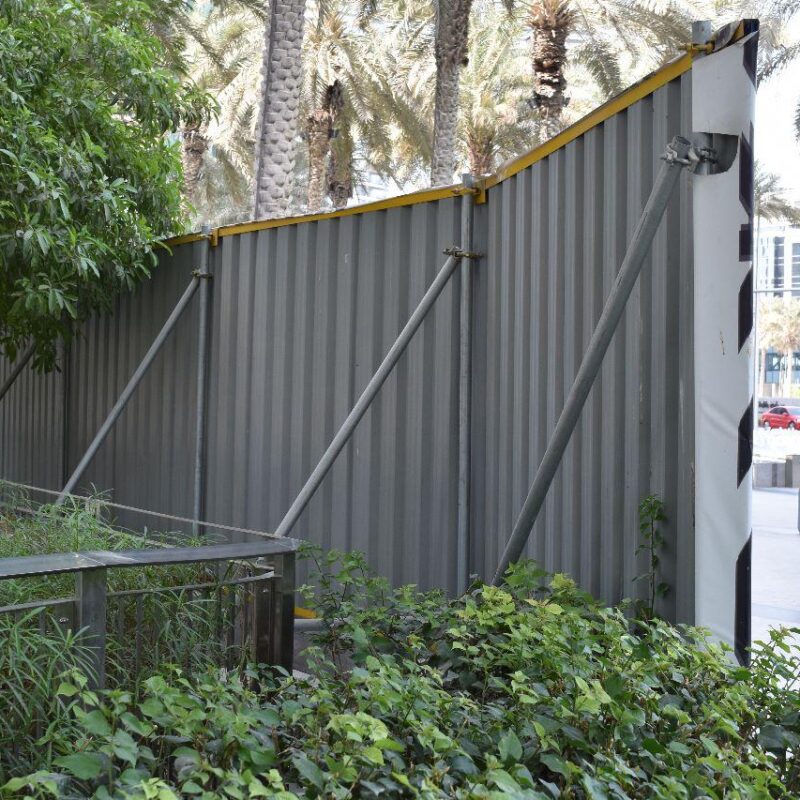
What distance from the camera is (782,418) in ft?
169

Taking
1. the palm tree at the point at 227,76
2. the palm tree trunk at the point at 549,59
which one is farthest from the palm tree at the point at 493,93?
the palm tree at the point at 227,76

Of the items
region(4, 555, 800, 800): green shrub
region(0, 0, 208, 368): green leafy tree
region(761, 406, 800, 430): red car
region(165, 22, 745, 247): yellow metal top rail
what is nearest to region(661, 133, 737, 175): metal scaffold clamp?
region(165, 22, 745, 247): yellow metal top rail

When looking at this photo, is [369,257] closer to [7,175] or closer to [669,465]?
[7,175]

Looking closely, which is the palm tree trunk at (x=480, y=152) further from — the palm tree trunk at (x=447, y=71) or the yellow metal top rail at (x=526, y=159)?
the yellow metal top rail at (x=526, y=159)

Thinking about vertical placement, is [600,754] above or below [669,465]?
below

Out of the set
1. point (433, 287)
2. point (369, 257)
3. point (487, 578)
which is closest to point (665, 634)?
point (487, 578)

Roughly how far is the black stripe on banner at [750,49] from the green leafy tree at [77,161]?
15.0 ft

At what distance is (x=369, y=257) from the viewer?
254 inches

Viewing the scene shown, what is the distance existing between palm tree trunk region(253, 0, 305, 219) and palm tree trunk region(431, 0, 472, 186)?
4231mm

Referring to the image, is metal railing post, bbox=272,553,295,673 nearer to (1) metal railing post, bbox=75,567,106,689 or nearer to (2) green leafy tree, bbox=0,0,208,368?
(1) metal railing post, bbox=75,567,106,689

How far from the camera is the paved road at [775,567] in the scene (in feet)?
25.5

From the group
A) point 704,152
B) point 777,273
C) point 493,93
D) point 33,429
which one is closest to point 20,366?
point 33,429

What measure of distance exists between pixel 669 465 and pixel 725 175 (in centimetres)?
109

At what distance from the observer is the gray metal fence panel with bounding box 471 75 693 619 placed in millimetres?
4020
